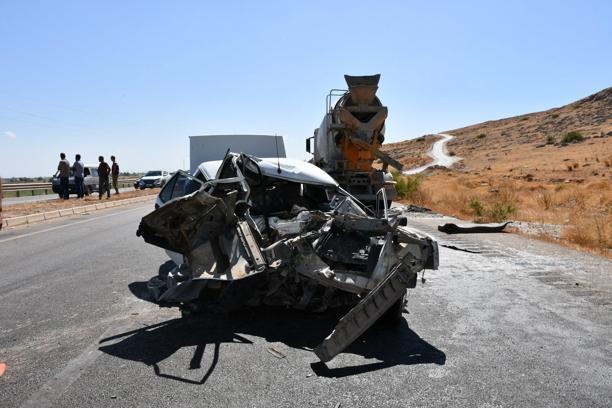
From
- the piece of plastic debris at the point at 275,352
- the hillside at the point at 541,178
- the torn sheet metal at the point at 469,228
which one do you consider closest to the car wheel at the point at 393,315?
the piece of plastic debris at the point at 275,352

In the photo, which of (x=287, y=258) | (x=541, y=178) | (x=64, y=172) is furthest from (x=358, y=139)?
(x=541, y=178)

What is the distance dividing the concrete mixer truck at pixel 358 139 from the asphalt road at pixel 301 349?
288 inches

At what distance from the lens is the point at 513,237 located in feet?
38.4

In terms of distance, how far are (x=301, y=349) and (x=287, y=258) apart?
0.80 meters

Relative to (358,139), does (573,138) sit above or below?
above

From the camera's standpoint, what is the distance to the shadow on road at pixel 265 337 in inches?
164

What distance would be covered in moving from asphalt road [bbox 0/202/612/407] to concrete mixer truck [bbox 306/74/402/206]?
7.32 meters

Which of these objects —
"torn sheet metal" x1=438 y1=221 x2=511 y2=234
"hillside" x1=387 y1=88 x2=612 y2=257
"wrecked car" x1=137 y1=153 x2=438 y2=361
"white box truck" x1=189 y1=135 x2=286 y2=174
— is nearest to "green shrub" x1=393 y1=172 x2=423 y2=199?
"hillside" x1=387 y1=88 x2=612 y2=257

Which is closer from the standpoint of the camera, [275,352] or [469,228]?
[275,352]

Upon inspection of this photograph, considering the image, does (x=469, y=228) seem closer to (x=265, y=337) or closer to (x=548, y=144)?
(x=265, y=337)

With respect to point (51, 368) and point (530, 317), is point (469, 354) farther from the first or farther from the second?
point (51, 368)

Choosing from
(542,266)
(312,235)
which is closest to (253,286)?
(312,235)

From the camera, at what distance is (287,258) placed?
467 cm

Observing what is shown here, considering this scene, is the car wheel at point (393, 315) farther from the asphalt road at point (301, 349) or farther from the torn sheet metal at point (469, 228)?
the torn sheet metal at point (469, 228)
